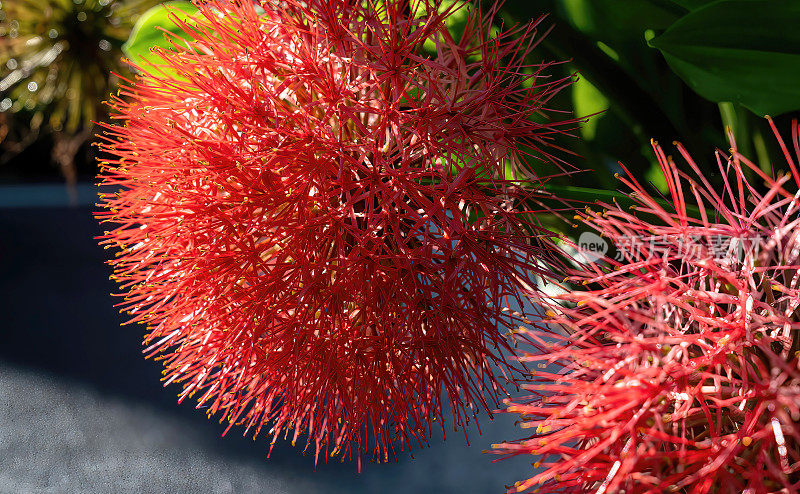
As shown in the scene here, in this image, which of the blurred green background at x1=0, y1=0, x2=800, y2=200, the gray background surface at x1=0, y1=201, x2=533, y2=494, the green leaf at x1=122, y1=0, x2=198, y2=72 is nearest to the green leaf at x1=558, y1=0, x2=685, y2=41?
the blurred green background at x1=0, y1=0, x2=800, y2=200

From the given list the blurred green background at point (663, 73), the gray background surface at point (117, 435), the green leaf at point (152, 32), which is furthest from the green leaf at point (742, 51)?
the gray background surface at point (117, 435)

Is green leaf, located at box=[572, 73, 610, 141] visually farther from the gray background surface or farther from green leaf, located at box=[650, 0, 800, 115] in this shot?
the gray background surface

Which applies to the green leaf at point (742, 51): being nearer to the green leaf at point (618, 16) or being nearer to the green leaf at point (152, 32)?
the green leaf at point (618, 16)

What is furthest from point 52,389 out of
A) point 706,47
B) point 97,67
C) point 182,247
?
point 706,47

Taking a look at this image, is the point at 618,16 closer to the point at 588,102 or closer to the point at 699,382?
the point at 588,102

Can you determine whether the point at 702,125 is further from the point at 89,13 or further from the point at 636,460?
the point at 89,13

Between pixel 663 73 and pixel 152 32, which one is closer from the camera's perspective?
pixel 663 73

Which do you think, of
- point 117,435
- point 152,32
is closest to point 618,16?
point 152,32
